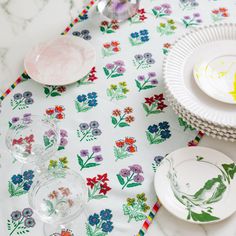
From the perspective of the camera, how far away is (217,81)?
3.75ft

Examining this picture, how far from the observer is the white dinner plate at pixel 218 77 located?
111cm

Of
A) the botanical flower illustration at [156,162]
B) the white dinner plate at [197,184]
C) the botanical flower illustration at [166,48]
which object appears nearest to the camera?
the white dinner plate at [197,184]

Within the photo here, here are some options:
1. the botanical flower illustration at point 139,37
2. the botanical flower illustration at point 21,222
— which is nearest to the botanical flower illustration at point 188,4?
the botanical flower illustration at point 139,37

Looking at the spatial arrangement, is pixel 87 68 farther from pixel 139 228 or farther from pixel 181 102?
pixel 139 228

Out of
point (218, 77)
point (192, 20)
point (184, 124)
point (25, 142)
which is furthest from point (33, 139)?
point (192, 20)

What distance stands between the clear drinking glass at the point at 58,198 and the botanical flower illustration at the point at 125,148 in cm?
10

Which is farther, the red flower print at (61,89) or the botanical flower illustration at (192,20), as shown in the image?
the botanical flower illustration at (192,20)

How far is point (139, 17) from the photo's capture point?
136 centimetres

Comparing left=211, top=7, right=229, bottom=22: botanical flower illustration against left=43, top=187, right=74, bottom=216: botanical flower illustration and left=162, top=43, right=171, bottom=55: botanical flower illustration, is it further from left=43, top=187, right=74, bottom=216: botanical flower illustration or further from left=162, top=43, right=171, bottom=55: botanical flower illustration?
left=43, top=187, right=74, bottom=216: botanical flower illustration

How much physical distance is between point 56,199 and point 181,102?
336 mm

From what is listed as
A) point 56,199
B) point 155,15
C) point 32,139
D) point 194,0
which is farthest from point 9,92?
point 194,0

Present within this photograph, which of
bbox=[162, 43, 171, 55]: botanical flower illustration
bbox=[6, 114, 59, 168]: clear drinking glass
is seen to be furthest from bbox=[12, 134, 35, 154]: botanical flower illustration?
bbox=[162, 43, 171, 55]: botanical flower illustration

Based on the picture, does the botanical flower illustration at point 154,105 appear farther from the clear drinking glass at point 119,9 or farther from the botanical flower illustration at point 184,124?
the clear drinking glass at point 119,9

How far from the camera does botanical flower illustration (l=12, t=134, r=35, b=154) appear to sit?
42.4 inches
